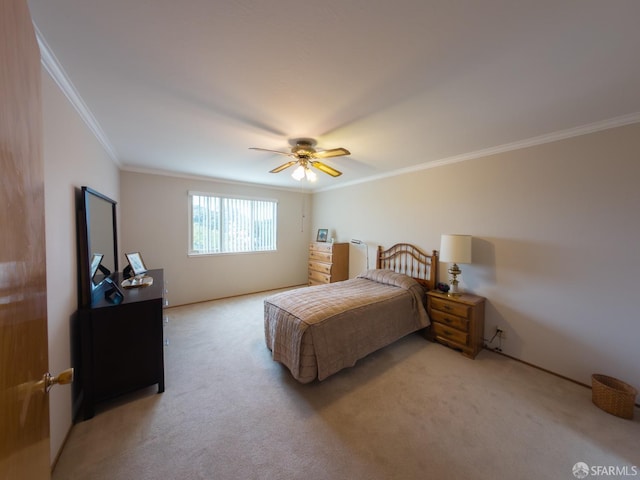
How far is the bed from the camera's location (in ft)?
6.88

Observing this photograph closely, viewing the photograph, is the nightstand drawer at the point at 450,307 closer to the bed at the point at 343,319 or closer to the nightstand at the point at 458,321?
the nightstand at the point at 458,321

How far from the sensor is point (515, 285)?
261 cm

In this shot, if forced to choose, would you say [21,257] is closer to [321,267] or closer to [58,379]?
[58,379]

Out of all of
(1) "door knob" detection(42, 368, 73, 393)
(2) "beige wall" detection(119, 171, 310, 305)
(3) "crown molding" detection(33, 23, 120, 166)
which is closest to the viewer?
(1) "door knob" detection(42, 368, 73, 393)

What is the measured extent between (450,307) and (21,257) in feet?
10.8

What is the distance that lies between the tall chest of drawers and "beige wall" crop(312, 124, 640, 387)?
69.7 inches

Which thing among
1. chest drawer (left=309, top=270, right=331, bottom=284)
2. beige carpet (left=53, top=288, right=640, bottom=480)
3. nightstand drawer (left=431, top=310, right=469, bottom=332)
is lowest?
beige carpet (left=53, top=288, right=640, bottom=480)

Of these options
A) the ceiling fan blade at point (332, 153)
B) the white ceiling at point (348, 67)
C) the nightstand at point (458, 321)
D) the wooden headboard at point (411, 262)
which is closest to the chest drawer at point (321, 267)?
the wooden headboard at point (411, 262)

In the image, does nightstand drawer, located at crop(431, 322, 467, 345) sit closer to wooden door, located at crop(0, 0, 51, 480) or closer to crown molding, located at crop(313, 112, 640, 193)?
crown molding, located at crop(313, 112, 640, 193)

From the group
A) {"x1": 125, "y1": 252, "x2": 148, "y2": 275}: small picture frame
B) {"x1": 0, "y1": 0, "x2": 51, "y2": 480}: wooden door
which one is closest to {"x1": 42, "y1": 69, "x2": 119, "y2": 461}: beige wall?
{"x1": 0, "y1": 0, "x2": 51, "y2": 480}: wooden door

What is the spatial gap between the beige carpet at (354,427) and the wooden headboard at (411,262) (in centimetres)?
114

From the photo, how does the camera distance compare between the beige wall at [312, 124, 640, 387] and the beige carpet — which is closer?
the beige carpet

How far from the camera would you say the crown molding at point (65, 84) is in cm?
129

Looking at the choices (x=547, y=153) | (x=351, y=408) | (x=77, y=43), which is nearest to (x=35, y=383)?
(x=77, y=43)
